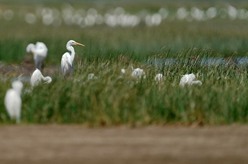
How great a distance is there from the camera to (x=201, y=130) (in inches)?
572

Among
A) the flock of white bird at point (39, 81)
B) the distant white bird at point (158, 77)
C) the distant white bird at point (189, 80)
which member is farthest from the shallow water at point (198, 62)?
the distant white bird at point (189, 80)

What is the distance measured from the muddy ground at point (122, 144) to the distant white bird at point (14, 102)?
18 centimetres

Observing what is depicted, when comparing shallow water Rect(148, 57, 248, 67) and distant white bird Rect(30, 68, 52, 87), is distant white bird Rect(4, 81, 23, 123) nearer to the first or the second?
distant white bird Rect(30, 68, 52, 87)

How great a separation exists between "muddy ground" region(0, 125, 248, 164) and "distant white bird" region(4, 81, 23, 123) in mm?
182

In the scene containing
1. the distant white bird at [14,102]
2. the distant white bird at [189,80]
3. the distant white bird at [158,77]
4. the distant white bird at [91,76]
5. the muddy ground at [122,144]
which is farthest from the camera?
the distant white bird at [158,77]

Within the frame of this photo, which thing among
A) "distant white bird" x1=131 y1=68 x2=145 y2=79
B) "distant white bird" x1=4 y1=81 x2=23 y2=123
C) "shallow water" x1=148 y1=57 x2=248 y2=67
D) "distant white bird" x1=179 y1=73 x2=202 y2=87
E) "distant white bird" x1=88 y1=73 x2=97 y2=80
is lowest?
"distant white bird" x1=4 y1=81 x2=23 y2=123

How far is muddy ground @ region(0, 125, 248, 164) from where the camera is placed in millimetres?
12734

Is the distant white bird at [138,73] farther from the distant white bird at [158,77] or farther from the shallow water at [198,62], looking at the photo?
the shallow water at [198,62]

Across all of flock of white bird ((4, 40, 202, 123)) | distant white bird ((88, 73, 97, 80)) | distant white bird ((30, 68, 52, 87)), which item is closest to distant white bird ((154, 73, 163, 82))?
flock of white bird ((4, 40, 202, 123))

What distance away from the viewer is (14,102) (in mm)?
14531

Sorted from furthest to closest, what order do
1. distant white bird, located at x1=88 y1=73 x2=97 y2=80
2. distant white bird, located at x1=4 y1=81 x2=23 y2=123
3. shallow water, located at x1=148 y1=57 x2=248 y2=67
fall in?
shallow water, located at x1=148 y1=57 x2=248 y2=67 → distant white bird, located at x1=88 y1=73 x2=97 y2=80 → distant white bird, located at x1=4 y1=81 x2=23 y2=123

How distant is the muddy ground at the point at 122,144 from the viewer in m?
12.7

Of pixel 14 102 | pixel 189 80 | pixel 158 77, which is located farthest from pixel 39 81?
pixel 189 80

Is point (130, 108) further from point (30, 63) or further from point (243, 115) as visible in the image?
point (30, 63)
